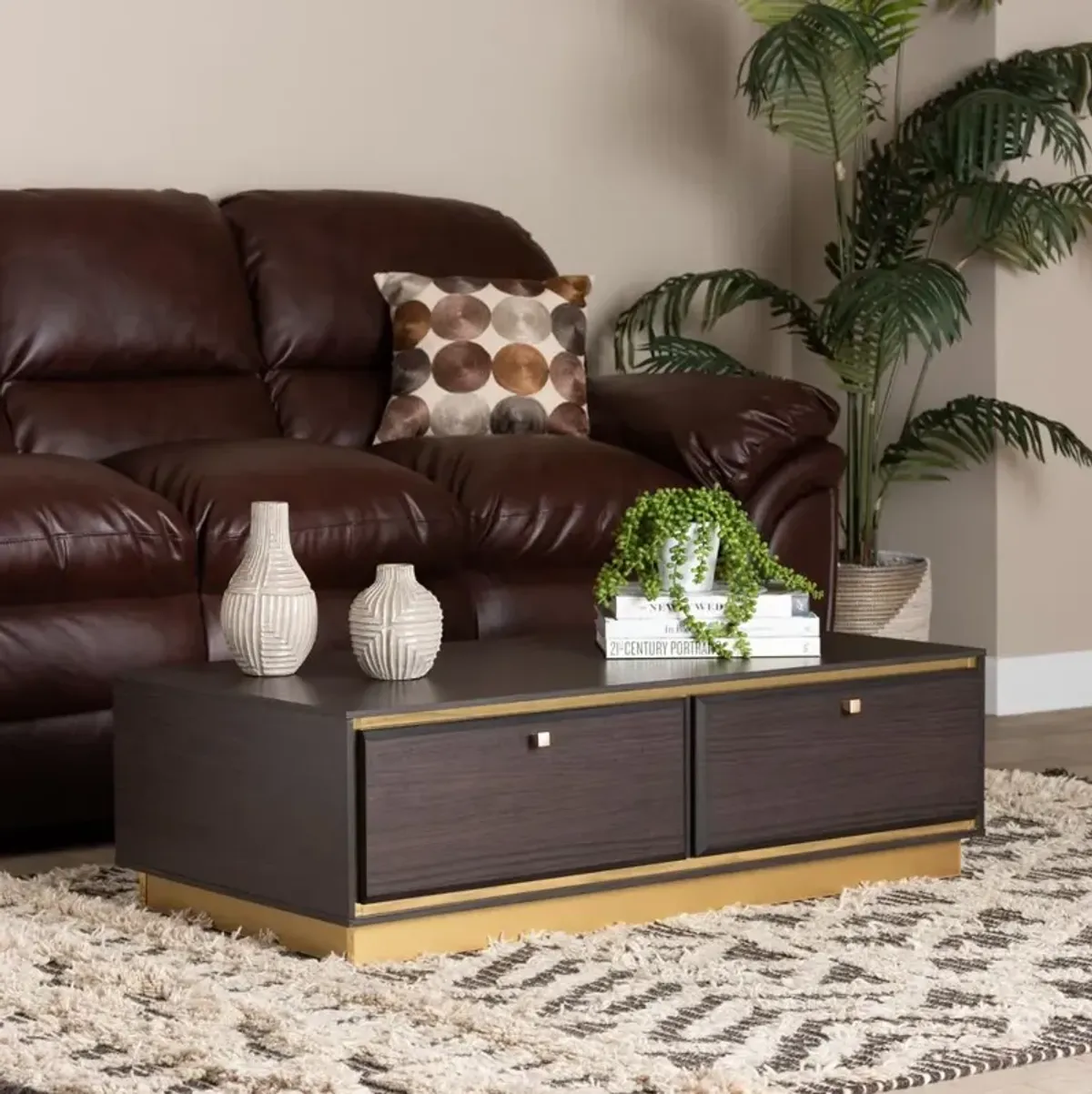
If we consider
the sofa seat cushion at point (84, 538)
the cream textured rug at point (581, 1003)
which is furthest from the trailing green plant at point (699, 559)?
the sofa seat cushion at point (84, 538)

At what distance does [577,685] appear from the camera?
2.64 meters

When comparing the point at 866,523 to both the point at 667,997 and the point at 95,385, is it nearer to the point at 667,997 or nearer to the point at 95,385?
the point at 95,385

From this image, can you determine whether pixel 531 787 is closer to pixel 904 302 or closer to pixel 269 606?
pixel 269 606

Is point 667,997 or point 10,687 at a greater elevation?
point 10,687

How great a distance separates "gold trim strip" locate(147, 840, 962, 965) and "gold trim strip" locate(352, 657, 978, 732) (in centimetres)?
24

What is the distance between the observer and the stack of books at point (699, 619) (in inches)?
112

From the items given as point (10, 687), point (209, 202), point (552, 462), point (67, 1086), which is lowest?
point (67, 1086)

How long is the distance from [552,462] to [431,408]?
0.47m

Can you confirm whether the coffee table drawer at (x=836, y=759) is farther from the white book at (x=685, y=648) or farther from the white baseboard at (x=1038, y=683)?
the white baseboard at (x=1038, y=683)

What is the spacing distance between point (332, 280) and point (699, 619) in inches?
67.8

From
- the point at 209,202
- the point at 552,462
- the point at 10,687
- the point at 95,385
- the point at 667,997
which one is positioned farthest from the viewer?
the point at 209,202

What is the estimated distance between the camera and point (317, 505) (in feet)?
11.3

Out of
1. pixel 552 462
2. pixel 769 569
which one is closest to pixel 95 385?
pixel 552 462

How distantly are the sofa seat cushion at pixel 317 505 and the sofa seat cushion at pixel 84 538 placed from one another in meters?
0.07
